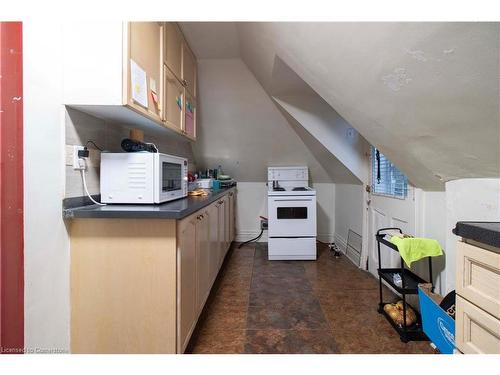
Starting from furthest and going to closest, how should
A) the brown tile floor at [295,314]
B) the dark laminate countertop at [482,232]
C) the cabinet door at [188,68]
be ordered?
the cabinet door at [188,68] < the brown tile floor at [295,314] < the dark laminate countertop at [482,232]

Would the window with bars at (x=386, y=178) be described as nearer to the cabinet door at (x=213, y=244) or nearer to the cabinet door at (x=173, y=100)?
the cabinet door at (x=213, y=244)

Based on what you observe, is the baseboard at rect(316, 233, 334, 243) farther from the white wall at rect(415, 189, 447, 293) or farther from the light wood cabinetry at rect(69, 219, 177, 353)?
the light wood cabinetry at rect(69, 219, 177, 353)

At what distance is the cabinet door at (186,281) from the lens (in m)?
1.12

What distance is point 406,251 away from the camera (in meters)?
Answer: 1.43

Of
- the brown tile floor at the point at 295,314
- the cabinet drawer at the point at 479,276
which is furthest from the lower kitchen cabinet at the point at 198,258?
the cabinet drawer at the point at 479,276

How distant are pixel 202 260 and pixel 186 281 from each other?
0.35 meters

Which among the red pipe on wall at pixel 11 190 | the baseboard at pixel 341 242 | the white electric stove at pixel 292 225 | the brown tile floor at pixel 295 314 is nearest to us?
the red pipe on wall at pixel 11 190

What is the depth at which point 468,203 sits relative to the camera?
49.1 inches

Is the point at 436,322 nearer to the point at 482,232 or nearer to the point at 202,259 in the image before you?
the point at 482,232

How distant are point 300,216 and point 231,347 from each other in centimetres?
185

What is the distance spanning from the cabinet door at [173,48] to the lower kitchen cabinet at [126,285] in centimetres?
120

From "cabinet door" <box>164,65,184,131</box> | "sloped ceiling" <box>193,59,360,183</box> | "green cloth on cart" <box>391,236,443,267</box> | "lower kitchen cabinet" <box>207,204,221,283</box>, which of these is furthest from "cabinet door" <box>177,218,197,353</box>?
"sloped ceiling" <box>193,59,360,183</box>

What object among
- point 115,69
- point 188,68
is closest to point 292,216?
point 188,68
